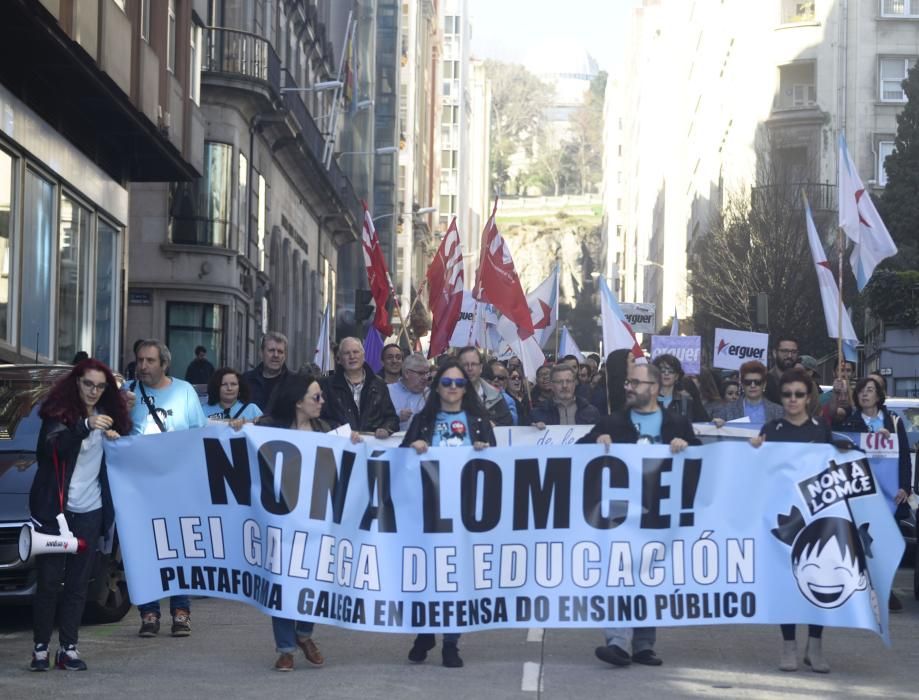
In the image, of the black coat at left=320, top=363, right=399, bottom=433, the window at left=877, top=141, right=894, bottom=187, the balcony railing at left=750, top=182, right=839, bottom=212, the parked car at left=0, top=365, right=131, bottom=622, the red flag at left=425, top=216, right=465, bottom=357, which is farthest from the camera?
the window at left=877, top=141, right=894, bottom=187

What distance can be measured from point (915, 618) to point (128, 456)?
578cm

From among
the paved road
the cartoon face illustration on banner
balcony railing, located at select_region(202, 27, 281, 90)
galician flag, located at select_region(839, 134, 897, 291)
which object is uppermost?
balcony railing, located at select_region(202, 27, 281, 90)

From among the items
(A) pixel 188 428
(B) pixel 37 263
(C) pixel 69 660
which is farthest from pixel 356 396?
(B) pixel 37 263

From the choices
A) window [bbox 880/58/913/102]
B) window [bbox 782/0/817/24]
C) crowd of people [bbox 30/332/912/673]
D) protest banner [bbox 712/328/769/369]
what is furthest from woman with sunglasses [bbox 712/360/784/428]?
window [bbox 782/0/817/24]

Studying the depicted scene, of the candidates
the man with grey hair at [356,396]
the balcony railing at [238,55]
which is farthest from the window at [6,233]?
the balcony railing at [238,55]

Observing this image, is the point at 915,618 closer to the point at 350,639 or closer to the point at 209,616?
the point at 350,639

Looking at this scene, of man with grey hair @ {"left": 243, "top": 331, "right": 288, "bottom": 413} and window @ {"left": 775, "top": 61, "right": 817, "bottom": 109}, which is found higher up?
window @ {"left": 775, "top": 61, "right": 817, "bottom": 109}

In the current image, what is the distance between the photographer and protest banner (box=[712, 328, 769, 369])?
2297 cm

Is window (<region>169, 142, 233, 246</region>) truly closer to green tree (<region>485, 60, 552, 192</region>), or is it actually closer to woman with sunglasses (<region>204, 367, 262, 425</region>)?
woman with sunglasses (<region>204, 367, 262, 425</region>)

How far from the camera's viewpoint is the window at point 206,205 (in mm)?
36188

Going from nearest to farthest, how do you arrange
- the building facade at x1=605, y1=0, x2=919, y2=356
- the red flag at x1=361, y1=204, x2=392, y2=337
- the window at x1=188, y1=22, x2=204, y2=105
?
the red flag at x1=361, y1=204, x2=392, y2=337, the window at x1=188, y1=22, x2=204, y2=105, the building facade at x1=605, y1=0, x2=919, y2=356

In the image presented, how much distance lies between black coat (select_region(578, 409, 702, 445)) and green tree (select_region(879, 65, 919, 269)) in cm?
3646

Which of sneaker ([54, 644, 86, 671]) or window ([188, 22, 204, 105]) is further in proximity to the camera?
window ([188, 22, 204, 105])

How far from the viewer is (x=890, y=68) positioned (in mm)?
56906
